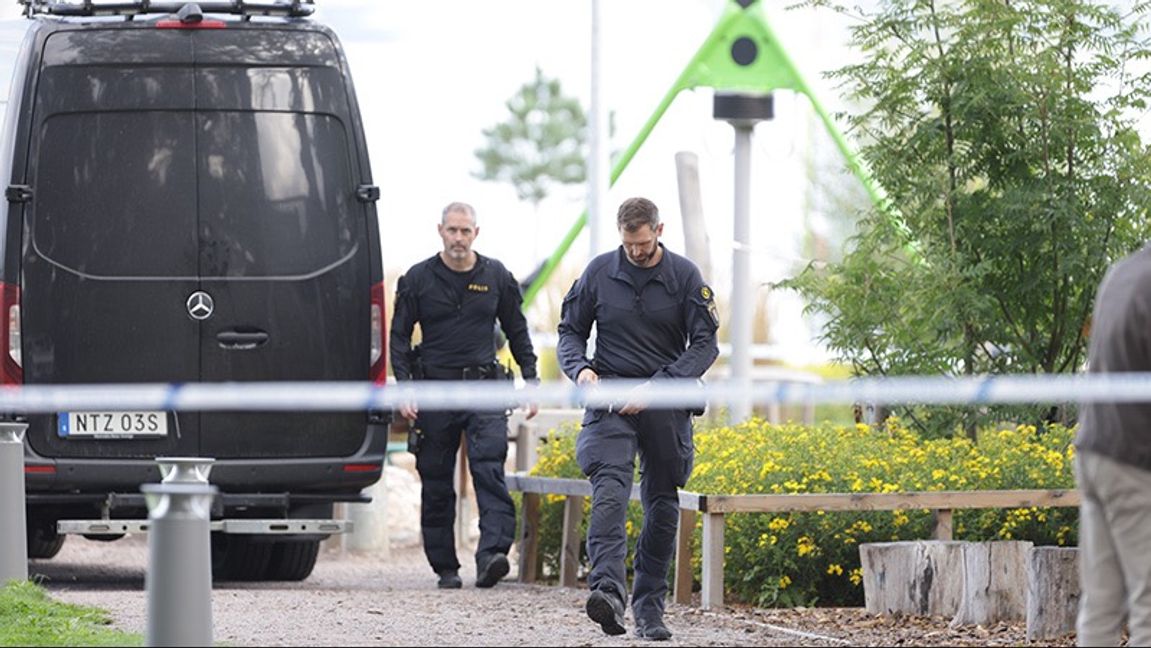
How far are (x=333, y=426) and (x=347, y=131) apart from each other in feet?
4.73

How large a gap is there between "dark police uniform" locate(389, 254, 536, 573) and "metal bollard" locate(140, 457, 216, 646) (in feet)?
17.2

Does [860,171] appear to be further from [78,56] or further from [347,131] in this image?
[78,56]

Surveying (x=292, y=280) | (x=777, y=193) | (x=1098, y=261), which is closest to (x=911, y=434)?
(x=1098, y=261)

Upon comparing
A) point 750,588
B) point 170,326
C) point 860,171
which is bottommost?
point 750,588

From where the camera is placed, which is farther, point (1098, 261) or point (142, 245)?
point (1098, 261)

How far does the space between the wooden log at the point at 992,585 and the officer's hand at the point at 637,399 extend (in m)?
1.53

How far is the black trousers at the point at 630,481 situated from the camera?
955cm

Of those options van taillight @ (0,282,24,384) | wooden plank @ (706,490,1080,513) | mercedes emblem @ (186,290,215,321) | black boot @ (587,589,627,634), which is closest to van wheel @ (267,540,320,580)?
mercedes emblem @ (186,290,215,321)

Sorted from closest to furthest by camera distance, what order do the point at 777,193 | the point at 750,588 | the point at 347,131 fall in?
1. the point at 750,588
2. the point at 347,131
3. the point at 777,193

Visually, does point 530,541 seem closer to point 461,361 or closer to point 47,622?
point 461,361

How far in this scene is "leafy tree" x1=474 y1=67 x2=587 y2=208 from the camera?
207 feet

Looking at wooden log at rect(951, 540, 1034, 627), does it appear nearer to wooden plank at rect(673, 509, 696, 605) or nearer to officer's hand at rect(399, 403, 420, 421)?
wooden plank at rect(673, 509, 696, 605)

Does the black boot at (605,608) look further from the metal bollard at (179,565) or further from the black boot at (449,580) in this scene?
the black boot at (449,580)

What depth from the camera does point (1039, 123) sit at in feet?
42.7
